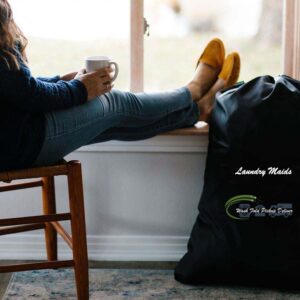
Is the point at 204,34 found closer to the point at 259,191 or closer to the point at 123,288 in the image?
the point at 259,191

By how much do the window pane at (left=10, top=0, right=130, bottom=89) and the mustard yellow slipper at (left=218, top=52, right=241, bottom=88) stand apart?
0.38 metres

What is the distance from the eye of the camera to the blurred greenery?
2438mm

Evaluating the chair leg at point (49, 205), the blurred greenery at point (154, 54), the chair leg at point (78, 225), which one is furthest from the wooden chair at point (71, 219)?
the blurred greenery at point (154, 54)

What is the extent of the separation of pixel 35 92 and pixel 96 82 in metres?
0.22

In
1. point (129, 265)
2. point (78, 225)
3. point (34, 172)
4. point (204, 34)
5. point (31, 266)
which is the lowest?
point (129, 265)

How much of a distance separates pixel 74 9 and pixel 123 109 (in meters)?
0.60

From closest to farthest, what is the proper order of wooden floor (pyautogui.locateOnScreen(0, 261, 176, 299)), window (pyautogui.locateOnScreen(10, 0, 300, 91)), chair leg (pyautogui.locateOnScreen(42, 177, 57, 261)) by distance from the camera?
chair leg (pyautogui.locateOnScreen(42, 177, 57, 261)) → wooden floor (pyautogui.locateOnScreen(0, 261, 176, 299)) → window (pyautogui.locateOnScreen(10, 0, 300, 91))

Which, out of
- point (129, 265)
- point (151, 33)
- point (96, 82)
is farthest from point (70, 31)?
point (129, 265)

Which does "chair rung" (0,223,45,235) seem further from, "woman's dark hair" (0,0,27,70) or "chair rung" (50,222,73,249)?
"woman's dark hair" (0,0,27,70)

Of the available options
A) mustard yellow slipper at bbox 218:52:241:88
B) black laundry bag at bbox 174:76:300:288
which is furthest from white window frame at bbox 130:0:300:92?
black laundry bag at bbox 174:76:300:288

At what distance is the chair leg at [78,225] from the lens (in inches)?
74.9

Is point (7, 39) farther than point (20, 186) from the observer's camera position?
No

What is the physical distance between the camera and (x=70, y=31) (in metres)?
2.43

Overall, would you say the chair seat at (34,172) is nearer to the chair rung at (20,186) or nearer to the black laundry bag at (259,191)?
the chair rung at (20,186)
